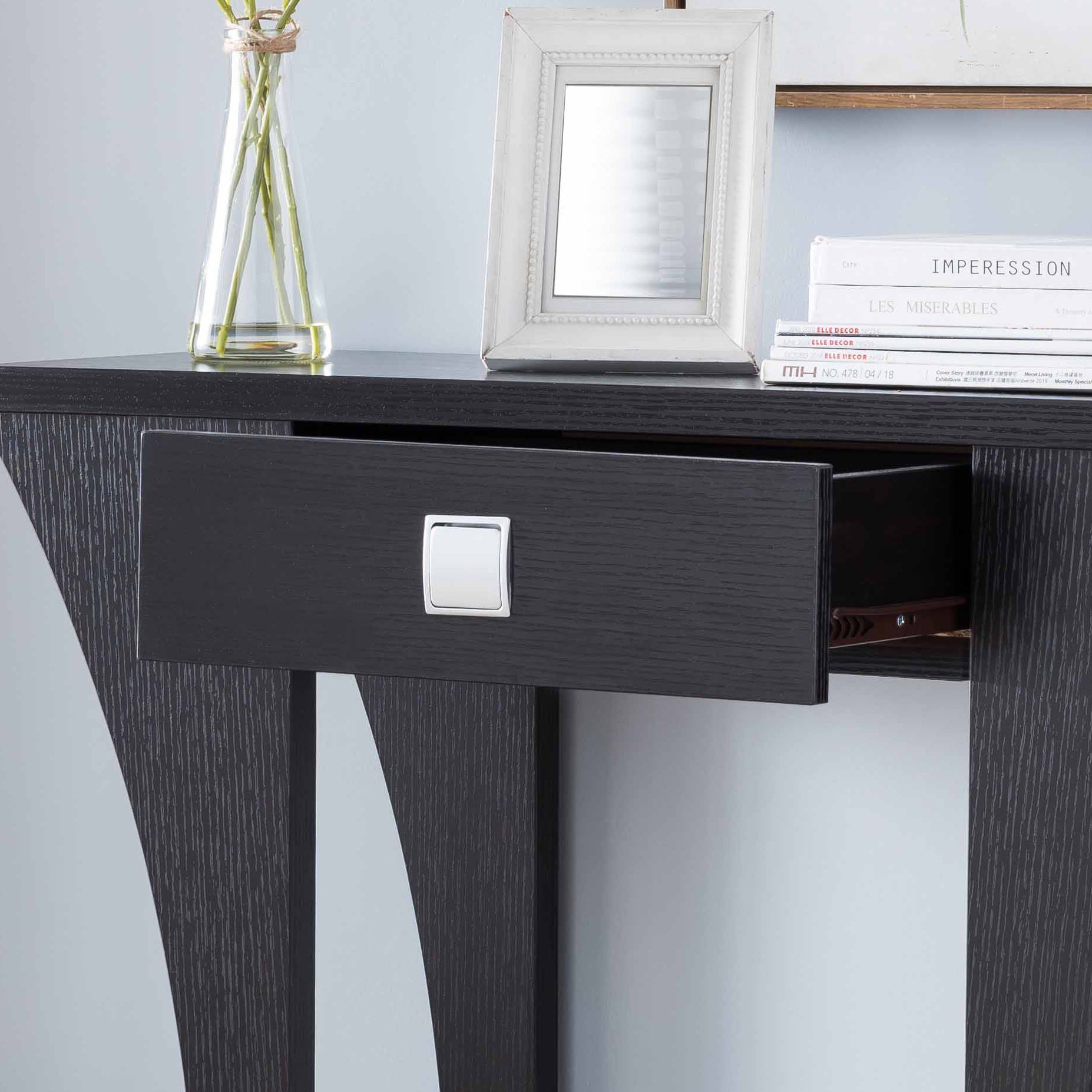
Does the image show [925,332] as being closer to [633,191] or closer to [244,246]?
[633,191]

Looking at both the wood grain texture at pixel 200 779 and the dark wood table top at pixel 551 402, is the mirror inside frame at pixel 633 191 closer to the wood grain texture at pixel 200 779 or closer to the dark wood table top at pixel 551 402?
the dark wood table top at pixel 551 402

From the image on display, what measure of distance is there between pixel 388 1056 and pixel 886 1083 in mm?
431

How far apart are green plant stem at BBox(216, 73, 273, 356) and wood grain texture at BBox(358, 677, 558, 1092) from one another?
0.31 m

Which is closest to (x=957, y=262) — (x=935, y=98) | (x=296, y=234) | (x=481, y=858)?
(x=935, y=98)

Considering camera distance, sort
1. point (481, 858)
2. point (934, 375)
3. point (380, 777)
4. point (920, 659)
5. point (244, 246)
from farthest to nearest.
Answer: point (380, 777) → point (481, 858) → point (244, 246) → point (920, 659) → point (934, 375)

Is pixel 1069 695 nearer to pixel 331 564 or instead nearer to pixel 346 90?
pixel 331 564

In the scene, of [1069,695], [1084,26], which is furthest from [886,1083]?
[1084,26]

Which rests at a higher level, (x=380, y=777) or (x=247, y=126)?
(x=247, y=126)

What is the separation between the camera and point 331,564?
0.71m

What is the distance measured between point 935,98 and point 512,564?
1.83 feet

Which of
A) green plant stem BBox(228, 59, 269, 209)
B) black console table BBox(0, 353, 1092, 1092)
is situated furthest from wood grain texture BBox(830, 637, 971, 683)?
green plant stem BBox(228, 59, 269, 209)

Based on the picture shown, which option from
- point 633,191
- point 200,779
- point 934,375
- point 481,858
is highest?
point 633,191

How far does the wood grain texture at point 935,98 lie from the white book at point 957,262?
26 centimetres

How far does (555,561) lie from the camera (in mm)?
680
